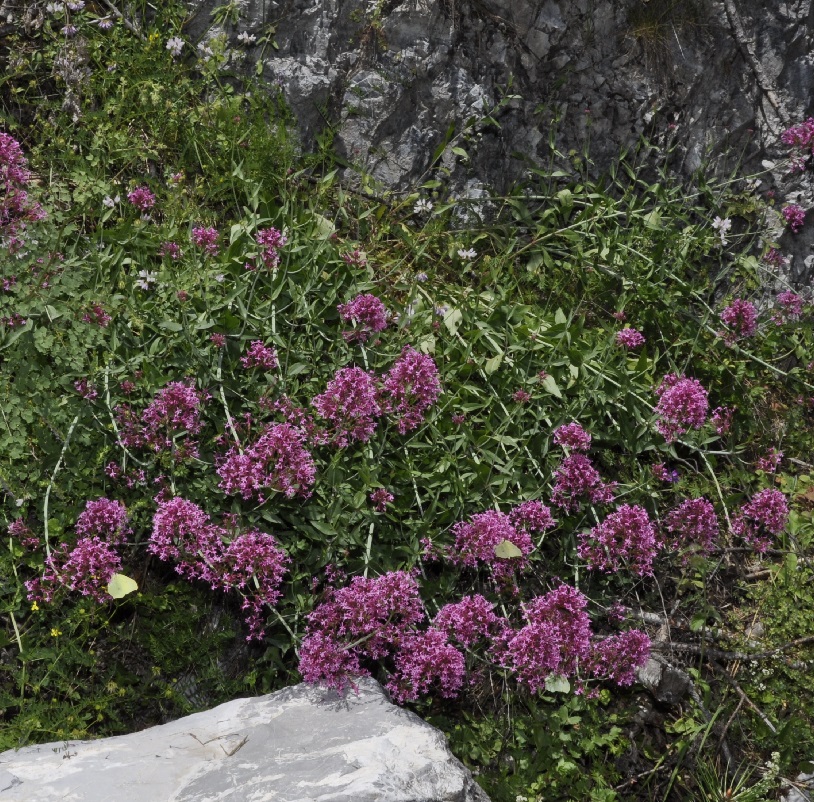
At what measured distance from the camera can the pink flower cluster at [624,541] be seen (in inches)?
151

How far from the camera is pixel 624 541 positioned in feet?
12.6

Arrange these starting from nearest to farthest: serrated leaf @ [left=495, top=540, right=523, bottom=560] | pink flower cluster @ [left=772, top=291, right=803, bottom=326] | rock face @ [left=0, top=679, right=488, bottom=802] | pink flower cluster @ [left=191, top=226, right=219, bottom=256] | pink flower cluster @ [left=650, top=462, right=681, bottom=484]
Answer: rock face @ [left=0, top=679, right=488, bottom=802] < serrated leaf @ [left=495, top=540, right=523, bottom=560] < pink flower cluster @ [left=650, top=462, right=681, bottom=484] < pink flower cluster @ [left=191, top=226, right=219, bottom=256] < pink flower cluster @ [left=772, top=291, right=803, bottom=326]

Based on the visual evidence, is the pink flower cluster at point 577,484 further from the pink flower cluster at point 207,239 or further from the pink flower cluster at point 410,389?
the pink flower cluster at point 207,239

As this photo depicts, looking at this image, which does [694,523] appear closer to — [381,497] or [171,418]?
[381,497]

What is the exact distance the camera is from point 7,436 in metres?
3.79

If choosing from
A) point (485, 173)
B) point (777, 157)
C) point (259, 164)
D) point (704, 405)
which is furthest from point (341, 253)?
point (777, 157)

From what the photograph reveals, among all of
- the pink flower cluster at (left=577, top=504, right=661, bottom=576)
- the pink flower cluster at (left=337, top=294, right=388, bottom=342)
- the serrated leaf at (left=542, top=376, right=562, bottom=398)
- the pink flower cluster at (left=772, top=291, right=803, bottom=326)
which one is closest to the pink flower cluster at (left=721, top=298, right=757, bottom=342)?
the pink flower cluster at (left=772, top=291, right=803, bottom=326)

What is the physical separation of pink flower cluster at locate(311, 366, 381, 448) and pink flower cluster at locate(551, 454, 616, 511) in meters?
0.89

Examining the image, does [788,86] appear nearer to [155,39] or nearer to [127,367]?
[155,39]

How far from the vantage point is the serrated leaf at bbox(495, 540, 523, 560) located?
3668mm

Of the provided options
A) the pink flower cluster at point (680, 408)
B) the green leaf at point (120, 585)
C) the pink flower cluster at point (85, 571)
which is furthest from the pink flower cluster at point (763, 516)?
the pink flower cluster at point (85, 571)

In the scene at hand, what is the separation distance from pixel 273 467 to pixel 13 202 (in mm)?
1888

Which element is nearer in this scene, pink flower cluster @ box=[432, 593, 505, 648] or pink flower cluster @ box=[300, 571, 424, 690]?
pink flower cluster @ box=[300, 571, 424, 690]

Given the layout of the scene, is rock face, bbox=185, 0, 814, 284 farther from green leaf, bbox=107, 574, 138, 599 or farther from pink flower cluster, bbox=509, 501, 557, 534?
green leaf, bbox=107, 574, 138, 599
